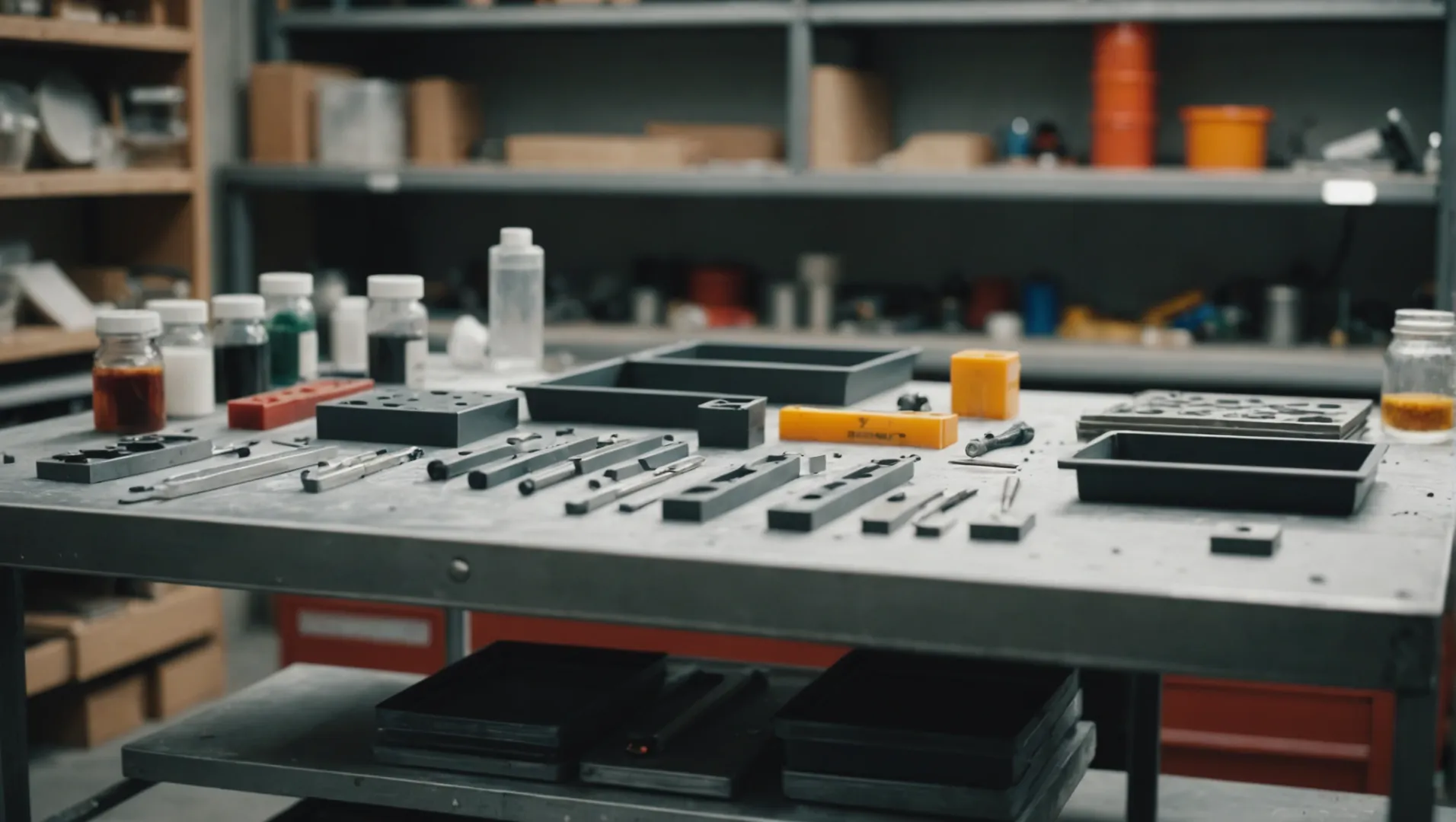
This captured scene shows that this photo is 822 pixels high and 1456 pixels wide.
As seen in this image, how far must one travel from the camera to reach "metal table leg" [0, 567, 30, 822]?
5.65 ft

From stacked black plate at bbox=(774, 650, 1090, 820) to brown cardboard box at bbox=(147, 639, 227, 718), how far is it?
213cm

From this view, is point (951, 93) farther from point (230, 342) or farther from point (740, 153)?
point (230, 342)

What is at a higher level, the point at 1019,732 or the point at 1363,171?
the point at 1363,171

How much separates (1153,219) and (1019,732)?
2581mm

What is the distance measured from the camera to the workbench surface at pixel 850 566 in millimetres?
1233

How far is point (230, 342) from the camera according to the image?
6.98 ft

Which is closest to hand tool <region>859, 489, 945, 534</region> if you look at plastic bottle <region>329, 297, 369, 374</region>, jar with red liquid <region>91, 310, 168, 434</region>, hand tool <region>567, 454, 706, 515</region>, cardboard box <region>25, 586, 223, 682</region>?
hand tool <region>567, 454, 706, 515</region>

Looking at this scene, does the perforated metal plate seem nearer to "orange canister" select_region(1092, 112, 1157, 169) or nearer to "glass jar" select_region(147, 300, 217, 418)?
"glass jar" select_region(147, 300, 217, 418)

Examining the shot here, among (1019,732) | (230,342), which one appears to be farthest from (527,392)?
(1019,732)

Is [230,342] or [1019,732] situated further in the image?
[230,342]

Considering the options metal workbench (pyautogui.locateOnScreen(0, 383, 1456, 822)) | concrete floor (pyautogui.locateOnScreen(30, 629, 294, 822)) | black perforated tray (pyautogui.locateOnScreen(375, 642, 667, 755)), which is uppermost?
metal workbench (pyautogui.locateOnScreen(0, 383, 1456, 822))

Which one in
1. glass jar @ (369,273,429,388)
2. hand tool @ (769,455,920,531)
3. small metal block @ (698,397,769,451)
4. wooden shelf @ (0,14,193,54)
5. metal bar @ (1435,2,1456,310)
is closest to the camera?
hand tool @ (769,455,920,531)

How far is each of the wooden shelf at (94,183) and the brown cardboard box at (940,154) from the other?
1.54 m

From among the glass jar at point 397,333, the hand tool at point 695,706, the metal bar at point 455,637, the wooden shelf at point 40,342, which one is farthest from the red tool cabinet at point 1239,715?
the wooden shelf at point 40,342
